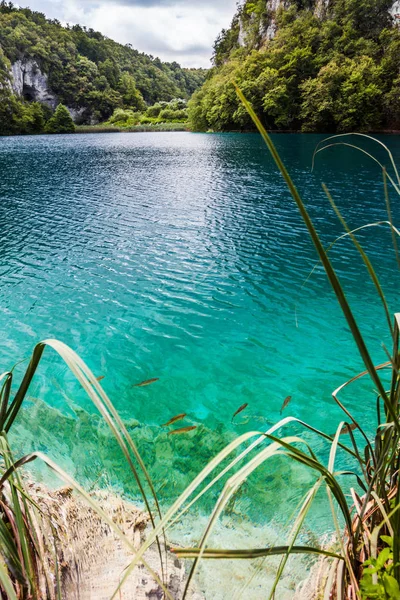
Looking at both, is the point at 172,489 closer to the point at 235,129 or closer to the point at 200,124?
the point at 235,129

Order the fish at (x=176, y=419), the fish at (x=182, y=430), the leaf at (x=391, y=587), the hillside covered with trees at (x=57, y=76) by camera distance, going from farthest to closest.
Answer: the hillside covered with trees at (x=57, y=76) < the fish at (x=176, y=419) < the fish at (x=182, y=430) < the leaf at (x=391, y=587)

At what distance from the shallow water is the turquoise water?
0.09 feet

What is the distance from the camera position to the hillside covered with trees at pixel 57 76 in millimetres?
68062

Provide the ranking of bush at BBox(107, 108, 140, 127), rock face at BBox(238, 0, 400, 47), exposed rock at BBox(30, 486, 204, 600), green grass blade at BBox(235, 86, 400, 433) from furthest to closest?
bush at BBox(107, 108, 140, 127), rock face at BBox(238, 0, 400, 47), exposed rock at BBox(30, 486, 204, 600), green grass blade at BBox(235, 86, 400, 433)

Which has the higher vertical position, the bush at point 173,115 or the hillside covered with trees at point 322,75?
the bush at point 173,115

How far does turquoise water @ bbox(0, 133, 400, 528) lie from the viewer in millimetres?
4430

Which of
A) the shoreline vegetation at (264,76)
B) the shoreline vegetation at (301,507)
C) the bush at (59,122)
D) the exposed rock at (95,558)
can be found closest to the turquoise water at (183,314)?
the exposed rock at (95,558)

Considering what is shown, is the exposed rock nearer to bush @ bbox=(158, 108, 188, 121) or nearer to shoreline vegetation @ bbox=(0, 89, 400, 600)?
shoreline vegetation @ bbox=(0, 89, 400, 600)

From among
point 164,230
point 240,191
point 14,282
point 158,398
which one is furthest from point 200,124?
point 158,398

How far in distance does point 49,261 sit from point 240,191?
1099 centimetres

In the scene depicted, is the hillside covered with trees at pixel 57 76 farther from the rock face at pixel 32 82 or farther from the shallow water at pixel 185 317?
the shallow water at pixel 185 317

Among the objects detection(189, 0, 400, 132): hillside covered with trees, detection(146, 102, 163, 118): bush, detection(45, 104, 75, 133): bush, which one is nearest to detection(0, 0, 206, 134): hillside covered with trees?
detection(45, 104, 75, 133): bush

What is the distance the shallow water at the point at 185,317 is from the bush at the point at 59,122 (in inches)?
2581

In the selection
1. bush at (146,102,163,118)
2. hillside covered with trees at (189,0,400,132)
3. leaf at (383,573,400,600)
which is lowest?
leaf at (383,573,400,600)
